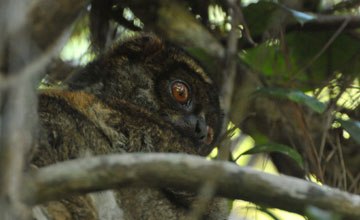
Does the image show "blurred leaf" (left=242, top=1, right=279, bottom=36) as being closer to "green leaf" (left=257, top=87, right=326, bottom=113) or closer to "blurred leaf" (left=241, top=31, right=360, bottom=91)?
"blurred leaf" (left=241, top=31, right=360, bottom=91)

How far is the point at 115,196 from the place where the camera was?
2.43 metres

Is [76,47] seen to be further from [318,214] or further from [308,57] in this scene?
[318,214]

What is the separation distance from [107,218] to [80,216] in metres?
0.16

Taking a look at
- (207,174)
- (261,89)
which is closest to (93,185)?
(207,174)

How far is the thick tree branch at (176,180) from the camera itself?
1431 mm

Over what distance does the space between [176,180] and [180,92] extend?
166 centimetres

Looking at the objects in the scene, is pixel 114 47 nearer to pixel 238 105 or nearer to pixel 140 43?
pixel 140 43

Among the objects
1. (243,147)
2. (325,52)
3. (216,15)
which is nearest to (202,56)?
(216,15)

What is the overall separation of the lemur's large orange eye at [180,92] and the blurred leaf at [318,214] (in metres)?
1.67

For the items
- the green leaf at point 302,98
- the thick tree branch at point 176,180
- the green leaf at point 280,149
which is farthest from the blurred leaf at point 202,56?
the thick tree branch at point 176,180

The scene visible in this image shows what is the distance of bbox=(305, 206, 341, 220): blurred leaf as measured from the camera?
151 centimetres

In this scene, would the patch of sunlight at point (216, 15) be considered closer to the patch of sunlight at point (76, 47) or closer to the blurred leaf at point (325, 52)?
the blurred leaf at point (325, 52)

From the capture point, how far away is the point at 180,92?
3146 millimetres

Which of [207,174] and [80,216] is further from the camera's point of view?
[80,216]
